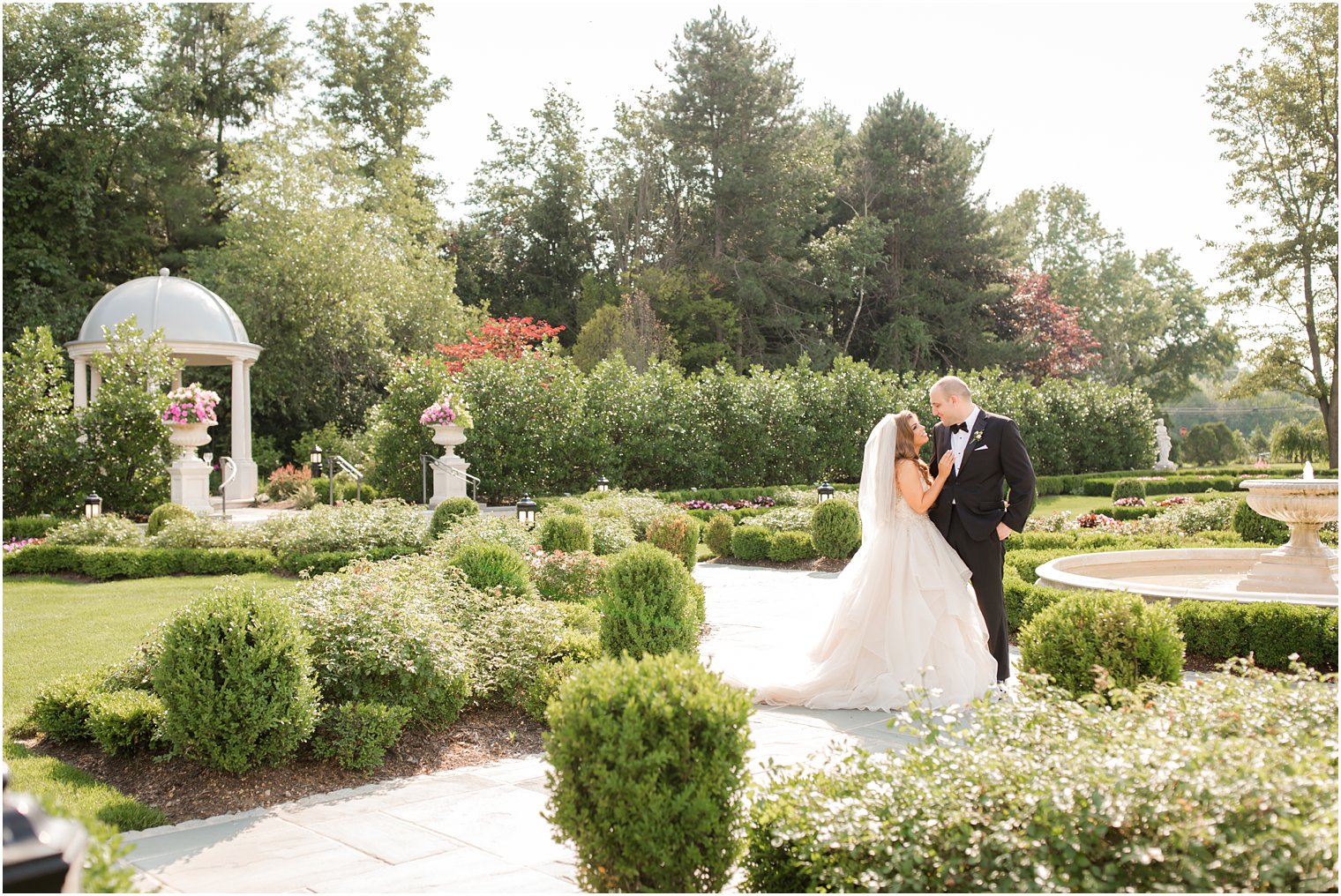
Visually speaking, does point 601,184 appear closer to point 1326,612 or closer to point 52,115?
point 52,115

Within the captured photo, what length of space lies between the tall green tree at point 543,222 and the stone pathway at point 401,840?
3063cm

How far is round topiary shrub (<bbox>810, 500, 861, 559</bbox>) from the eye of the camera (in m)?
12.9

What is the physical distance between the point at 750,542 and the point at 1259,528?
20.2 ft

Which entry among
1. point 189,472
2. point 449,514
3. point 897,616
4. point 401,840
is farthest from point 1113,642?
point 189,472

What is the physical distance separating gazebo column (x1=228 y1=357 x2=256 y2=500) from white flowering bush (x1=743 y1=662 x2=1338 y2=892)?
21.2m

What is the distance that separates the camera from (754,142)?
32.5 meters

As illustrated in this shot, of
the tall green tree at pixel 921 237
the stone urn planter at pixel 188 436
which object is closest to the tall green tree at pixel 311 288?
the stone urn planter at pixel 188 436

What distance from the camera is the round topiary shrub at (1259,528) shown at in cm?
1098

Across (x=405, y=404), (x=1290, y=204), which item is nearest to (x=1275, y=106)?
(x=1290, y=204)

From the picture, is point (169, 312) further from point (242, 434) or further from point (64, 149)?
point (64, 149)

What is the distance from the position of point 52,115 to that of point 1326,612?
3186 cm

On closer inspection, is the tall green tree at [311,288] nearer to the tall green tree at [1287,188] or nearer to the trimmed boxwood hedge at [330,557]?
the trimmed boxwood hedge at [330,557]

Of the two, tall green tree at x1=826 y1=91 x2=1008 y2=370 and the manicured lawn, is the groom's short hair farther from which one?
tall green tree at x1=826 y1=91 x2=1008 y2=370

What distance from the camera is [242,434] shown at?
22.4 m
